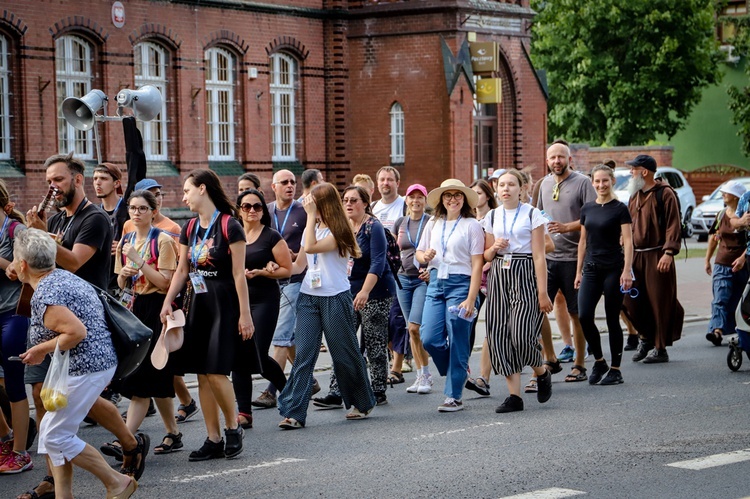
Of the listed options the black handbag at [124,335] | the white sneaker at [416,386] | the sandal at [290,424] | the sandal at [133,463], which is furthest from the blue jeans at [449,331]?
the black handbag at [124,335]

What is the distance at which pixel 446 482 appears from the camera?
825 cm

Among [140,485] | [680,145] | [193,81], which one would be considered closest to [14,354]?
[140,485]

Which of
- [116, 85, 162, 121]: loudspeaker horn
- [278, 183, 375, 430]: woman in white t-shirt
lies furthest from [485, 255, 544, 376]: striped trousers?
[116, 85, 162, 121]: loudspeaker horn

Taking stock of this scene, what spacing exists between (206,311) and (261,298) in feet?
4.34

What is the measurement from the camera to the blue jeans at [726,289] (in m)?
14.4

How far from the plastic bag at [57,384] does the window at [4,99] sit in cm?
1780

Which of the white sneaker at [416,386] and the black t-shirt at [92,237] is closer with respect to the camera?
the black t-shirt at [92,237]

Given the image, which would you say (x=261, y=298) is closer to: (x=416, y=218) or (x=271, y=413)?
(x=271, y=413)

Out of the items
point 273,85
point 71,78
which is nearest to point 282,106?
point 273,85

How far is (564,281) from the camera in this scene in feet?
42.7

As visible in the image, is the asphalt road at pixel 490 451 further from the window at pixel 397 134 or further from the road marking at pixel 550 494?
the window at pixel 397 134

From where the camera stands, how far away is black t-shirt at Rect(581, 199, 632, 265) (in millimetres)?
12320

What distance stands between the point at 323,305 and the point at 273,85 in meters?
19.7

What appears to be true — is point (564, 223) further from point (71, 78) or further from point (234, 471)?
point (71, 78)
